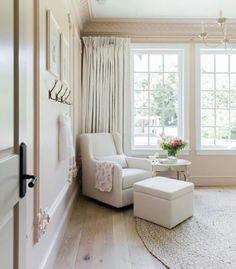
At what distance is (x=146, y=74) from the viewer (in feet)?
15.3

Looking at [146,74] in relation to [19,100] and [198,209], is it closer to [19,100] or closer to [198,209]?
[198,209]

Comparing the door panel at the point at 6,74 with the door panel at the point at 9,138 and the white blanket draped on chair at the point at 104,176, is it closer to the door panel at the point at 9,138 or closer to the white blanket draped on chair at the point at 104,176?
the door panel at the point at 9,138

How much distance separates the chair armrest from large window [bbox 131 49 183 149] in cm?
74

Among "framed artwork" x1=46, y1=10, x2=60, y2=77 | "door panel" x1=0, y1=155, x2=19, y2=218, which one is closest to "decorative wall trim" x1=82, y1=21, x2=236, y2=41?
"framed artwork" x1=46, y1=10, x2=60, y2=77

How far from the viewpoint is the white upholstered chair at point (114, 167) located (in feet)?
10.9

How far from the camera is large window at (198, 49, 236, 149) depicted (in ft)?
15.3

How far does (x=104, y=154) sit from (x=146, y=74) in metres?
1.70

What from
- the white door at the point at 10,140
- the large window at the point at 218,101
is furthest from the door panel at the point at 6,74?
the large window at the point at 218,101

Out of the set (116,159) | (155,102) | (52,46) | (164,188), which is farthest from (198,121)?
(52,46)

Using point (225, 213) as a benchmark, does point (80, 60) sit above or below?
above

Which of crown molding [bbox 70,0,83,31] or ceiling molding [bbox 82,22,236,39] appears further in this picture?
ceiling molding [bbox 82,22,236,39]

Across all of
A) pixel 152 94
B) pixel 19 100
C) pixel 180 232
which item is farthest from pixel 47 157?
pixel 152 94

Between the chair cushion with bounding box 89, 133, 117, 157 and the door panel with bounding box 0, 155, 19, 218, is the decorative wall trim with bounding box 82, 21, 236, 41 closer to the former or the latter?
the chair cushion with bounding box 89, 133, 117, 157

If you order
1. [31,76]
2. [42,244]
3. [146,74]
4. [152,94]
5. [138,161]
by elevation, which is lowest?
[42,244]
